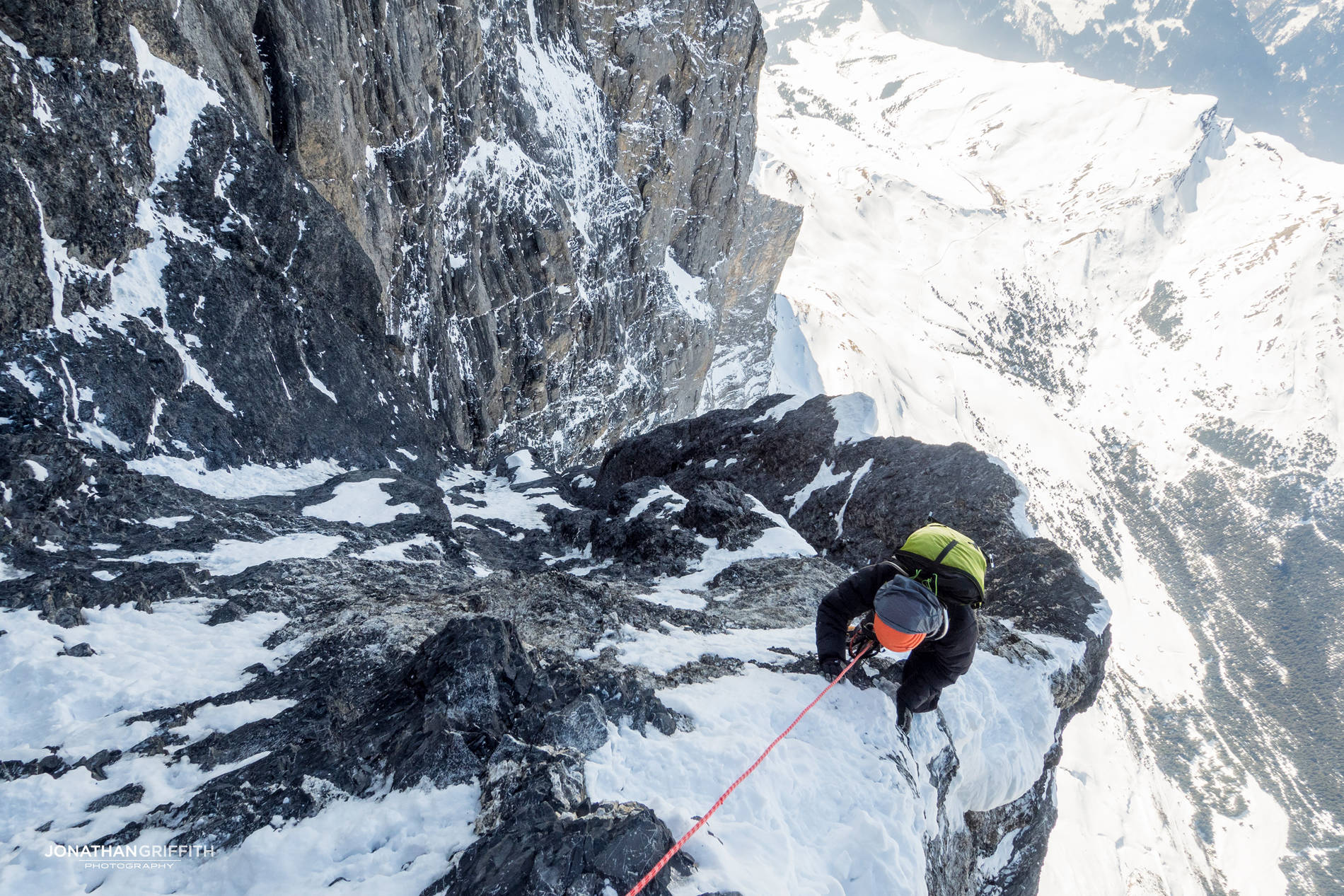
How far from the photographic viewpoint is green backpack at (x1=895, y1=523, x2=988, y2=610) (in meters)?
7.77

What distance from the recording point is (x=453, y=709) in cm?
707

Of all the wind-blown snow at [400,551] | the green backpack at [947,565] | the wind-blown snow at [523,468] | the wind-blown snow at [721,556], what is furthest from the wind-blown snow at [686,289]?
the green backpack at [947,565]

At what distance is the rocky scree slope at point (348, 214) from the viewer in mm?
18578

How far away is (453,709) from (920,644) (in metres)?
6.01

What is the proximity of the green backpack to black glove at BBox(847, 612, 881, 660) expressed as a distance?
130 cm

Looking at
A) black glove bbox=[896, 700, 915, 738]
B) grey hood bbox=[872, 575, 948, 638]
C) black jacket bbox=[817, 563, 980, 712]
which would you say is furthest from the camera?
black glove bbox=[896, 700, 915, 738]

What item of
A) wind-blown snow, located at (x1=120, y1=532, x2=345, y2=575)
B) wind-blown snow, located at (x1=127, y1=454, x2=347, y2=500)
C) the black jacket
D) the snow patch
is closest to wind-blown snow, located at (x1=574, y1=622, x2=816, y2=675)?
the black jacket

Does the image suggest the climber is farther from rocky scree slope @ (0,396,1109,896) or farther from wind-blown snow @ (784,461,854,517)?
wind-blown snow @ (784,461,854,517)

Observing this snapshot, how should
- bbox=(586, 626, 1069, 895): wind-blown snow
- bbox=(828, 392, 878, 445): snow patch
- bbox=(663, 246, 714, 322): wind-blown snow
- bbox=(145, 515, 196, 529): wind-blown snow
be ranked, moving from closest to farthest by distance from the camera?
bbox=(586, 626, 1069, 895): wind-blown snow < bbox=(145, 515, 196, 529): wind-blown snow < bbox=(828, 392, 878, 445): snow patch < bbox=(663, 246, 714, 322): wind-blown snow

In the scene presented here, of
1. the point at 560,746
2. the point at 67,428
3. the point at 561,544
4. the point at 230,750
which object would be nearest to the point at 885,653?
the point at 560,746

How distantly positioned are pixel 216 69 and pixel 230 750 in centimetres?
3014

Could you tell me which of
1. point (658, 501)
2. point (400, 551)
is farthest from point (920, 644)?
point (400, 551)

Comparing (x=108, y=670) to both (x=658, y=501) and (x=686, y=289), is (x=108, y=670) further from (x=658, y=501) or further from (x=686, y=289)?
(x=686, y=289)

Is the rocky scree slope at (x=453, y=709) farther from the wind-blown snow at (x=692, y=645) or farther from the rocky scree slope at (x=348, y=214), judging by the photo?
the rocky scree slope at (x=348, y=214)
